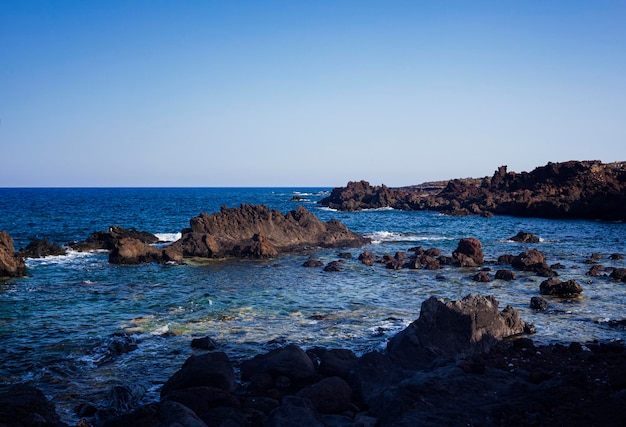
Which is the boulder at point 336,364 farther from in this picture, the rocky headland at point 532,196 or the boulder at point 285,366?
the rocky headland at point 532,196

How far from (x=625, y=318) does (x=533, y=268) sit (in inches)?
505

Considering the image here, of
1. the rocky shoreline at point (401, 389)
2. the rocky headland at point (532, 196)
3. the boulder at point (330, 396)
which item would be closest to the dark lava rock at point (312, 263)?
the rocky shoreline at point (401, 389)

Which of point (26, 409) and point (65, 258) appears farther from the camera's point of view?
point (65, 258)

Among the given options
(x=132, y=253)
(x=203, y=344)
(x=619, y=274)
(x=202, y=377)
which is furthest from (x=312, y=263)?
(x=202, y=377)

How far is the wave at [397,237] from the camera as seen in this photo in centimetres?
5398

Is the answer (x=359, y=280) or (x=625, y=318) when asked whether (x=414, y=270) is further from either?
(x=625, y=318)

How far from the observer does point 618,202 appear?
251 feet

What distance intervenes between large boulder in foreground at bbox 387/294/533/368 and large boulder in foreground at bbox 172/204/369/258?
25731 millimetres

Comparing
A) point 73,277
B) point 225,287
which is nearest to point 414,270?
point 225,287

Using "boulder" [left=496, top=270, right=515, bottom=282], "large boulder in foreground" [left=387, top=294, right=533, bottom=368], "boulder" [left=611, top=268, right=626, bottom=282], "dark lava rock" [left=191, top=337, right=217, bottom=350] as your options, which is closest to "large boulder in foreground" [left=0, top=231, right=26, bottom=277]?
"dark lava rock" [left=191, top=337, right=217, bottom=350]

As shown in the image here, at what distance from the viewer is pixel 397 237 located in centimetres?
5684

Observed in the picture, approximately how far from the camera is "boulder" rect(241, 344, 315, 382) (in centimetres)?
1411

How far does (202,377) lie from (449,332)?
27.6 feet

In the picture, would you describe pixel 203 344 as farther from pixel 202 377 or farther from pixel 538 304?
pixel 538 304
